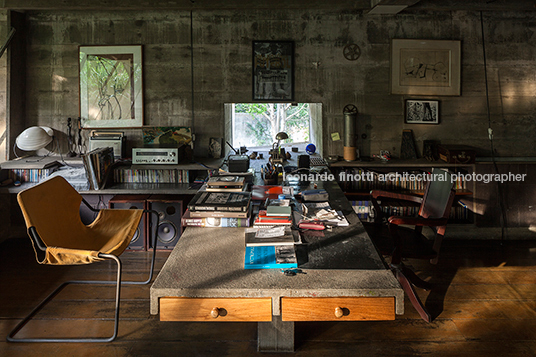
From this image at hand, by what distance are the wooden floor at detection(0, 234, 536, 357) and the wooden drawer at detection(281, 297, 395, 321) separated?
962 millimetres

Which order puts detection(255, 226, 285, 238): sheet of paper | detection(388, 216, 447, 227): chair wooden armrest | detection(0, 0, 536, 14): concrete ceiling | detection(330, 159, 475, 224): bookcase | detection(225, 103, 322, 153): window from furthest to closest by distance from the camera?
detection(225, 103, 322, 153): window < detection(330, 159, 475, 224): bookcase < detection(0, 0, 536, 14): concrete ceiling < detection(388, 216, 447, 227): chair wooden armrest < detection(255, 226, 285, 238): sheet of paper

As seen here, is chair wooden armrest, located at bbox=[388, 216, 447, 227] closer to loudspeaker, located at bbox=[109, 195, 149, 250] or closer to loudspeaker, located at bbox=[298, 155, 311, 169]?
loudspeaker, located at bbox=[298, 155, 311, 169]

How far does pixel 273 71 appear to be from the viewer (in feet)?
16.5

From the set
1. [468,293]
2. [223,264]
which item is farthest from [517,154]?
[223,264]

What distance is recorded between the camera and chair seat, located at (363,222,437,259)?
3.12 m

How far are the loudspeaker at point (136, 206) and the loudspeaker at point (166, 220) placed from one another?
6 cm

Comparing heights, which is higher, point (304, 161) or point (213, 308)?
point (304, 161)

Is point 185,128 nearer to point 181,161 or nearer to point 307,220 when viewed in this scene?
point 181,161

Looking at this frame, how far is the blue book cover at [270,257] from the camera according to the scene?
204 centimetres

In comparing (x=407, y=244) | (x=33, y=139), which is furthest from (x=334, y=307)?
(x=33, y=139)

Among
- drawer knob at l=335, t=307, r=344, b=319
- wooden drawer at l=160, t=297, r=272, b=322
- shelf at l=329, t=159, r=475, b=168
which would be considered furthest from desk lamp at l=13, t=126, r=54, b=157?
drawer knob at l=335, t=307, r=344, b=319

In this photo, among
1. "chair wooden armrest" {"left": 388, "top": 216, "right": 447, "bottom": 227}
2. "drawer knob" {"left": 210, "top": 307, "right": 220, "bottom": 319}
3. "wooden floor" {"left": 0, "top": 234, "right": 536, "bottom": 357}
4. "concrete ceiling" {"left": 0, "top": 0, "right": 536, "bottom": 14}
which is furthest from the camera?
"concrete ceiling" {"left": 0, "top": 0, "right": 536, "bottom": 14}

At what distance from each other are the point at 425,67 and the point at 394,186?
1.45m

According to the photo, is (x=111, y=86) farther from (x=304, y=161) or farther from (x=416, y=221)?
(x=416, y=221)
